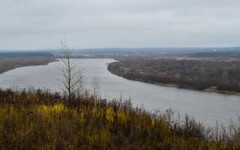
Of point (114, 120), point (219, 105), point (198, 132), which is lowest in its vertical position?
point (219, 105)

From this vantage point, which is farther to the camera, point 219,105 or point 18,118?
point 219,105

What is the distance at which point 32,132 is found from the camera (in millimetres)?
5047

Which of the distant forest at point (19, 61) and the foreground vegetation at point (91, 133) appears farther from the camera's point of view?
the distant forest at point (19, 61)

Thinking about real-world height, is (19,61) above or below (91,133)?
below

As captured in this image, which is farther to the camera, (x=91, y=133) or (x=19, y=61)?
(x=19, y=61)

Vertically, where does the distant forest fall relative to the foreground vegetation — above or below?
below

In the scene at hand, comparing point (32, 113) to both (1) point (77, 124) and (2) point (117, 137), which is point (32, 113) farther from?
(2) point (117, 137)

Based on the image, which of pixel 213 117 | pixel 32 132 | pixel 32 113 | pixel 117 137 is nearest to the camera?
pixel 32 132

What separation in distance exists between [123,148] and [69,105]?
4.45m

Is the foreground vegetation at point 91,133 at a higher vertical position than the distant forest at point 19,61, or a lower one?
higher

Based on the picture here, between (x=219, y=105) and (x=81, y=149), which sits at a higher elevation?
(x=81, y=149)

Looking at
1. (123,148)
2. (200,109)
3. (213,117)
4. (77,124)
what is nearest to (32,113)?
(77,124)

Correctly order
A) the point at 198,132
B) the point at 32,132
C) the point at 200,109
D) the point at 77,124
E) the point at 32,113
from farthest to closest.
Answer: the point at 200,109 → the point at 198,132 → the point at 32,113 → the point at 77,124 → the point at 32,132

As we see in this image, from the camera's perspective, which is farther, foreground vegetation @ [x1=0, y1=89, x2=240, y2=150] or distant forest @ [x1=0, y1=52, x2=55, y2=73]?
distant forest @ [x1=0, y1=52, x2=55, y2=73]
